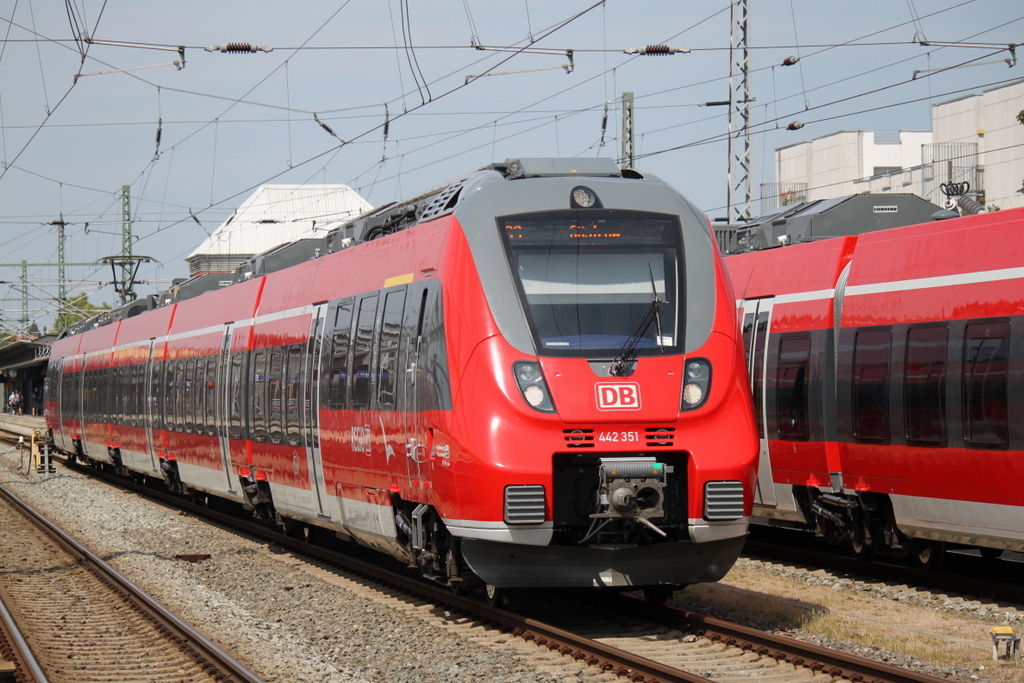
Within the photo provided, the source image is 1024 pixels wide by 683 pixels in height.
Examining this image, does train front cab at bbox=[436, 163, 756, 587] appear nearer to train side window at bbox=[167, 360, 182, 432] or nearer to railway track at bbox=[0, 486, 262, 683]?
railway track at bbox=[0, 486, 262, 683]

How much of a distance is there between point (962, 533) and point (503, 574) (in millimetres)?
4508

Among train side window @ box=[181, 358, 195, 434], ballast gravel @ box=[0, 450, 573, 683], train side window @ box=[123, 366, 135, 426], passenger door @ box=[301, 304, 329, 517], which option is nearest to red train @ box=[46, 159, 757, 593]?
ballast gravel @ box=[0, 450, 573, 683]

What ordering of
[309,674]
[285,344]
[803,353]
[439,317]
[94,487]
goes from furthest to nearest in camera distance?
1. [94,487]
2. [285,344]
3. [803,353]
4. [439,317]
5. [309,674]

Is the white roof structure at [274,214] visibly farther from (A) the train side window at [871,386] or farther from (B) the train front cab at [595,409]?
(B) the train front cab at [595,409]

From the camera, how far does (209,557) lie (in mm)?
16516

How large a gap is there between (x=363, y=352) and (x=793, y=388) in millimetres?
4927

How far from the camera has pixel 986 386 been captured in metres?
10.9

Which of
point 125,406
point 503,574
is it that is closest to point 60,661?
point 503,574

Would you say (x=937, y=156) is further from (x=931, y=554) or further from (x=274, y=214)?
(x=931, y=554)

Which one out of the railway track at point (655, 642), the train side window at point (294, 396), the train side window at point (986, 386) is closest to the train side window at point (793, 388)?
the train side window at point (986, 386)

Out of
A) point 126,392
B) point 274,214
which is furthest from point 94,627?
point 274,214

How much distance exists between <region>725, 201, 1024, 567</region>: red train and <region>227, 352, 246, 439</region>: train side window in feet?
23.4

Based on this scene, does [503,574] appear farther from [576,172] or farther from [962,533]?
[962,533]

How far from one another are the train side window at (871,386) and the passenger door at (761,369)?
1.75m
